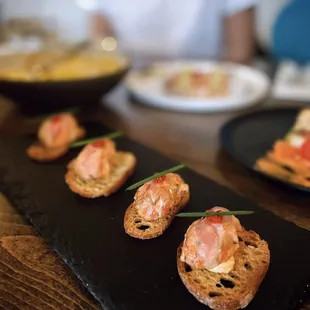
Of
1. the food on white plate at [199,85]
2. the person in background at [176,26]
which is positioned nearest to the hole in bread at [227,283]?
the food on white plate at [199,85]

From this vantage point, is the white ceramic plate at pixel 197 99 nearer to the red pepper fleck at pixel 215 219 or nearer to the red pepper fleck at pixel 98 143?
the red pepper fleck at pixel 98 143

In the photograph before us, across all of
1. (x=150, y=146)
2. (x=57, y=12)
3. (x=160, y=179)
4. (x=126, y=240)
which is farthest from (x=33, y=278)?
(x=57, y=12)

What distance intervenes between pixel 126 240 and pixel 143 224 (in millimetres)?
39

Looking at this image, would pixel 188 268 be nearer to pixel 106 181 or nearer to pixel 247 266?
pixel 247 266

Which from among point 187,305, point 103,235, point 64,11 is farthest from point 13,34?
point 187,305

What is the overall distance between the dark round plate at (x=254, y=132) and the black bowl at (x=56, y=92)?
356 mm

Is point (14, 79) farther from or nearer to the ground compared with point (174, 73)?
farther from the ground

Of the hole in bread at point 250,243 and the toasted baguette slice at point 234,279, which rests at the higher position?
the toasted baguette slice at point 234,279

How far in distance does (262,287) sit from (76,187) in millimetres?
389

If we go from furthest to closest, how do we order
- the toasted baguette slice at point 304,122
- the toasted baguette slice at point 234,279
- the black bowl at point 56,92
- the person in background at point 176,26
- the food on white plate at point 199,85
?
the person in background at point 176,26 < the food on white plate at point 199,85 < the black bowl at point 56,92 < the toasted baguette slice at point 304,122 < the toasted baguette slice at point 234,279

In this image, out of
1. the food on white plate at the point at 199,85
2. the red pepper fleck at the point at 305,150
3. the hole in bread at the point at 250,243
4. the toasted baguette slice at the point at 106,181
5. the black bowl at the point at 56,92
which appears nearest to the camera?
the hole in bread at the point at 250,243

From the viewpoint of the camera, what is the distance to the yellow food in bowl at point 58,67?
1.30 meters

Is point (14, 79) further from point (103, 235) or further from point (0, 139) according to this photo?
point (103, 235)

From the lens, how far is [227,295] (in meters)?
0.60
